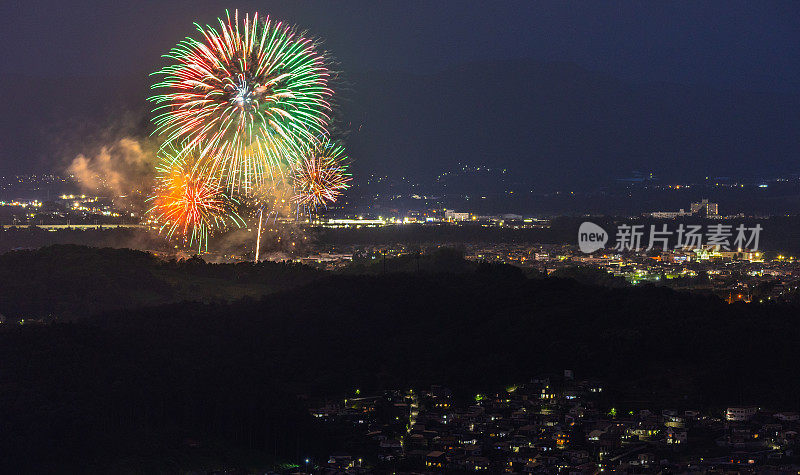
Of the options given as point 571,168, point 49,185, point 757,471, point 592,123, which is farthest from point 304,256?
point 592,123

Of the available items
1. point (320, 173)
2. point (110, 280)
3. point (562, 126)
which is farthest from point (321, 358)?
point (562, 126)

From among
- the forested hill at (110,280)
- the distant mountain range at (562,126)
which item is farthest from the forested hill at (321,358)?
the distant mountain range at (562,126)

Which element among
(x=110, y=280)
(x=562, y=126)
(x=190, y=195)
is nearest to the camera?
(x=190, y=195)

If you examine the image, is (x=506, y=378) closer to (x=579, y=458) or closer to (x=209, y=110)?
(x=579, y=458)

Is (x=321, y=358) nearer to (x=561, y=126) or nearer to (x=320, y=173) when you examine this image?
(x=320, y=173)

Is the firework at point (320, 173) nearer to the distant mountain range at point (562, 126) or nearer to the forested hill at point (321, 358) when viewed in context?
the forested hill at point (321, 358)
